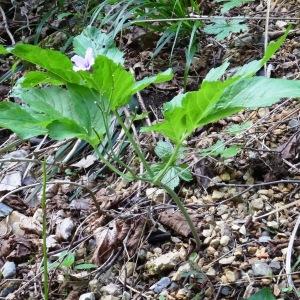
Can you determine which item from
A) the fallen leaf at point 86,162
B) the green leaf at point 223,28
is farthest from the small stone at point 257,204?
the green leaf at point 223,28

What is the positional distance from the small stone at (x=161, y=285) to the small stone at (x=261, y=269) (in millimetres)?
197

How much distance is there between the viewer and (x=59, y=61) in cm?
107

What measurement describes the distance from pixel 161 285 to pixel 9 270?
0.43 metres

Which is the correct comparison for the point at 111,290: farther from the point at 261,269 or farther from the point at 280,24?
the point at 280,24

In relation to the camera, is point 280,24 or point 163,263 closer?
point 163,263

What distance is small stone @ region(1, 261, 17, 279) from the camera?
4.83ft

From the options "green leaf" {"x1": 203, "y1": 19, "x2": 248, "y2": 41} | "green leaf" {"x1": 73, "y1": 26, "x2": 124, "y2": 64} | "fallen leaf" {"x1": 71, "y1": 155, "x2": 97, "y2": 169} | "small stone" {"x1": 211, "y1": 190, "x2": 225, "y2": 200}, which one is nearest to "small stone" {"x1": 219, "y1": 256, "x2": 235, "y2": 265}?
"small stone" {"x1": 211, "y1": 190, "x2": 225, "y2": 200}

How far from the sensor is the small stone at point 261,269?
1.26 m

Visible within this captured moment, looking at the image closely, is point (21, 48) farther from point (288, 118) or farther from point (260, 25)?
point (260, 25)

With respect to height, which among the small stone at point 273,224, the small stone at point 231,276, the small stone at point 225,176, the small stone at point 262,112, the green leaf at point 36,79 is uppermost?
the green leaf at point 36,79

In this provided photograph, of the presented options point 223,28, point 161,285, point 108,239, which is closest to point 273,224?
point 161,285

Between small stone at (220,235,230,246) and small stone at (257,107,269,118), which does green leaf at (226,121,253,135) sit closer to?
small stone at (257,107,269,118)

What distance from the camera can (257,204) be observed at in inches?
57.2

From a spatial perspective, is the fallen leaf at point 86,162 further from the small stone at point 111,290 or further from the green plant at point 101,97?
the green plant at point 101,97
